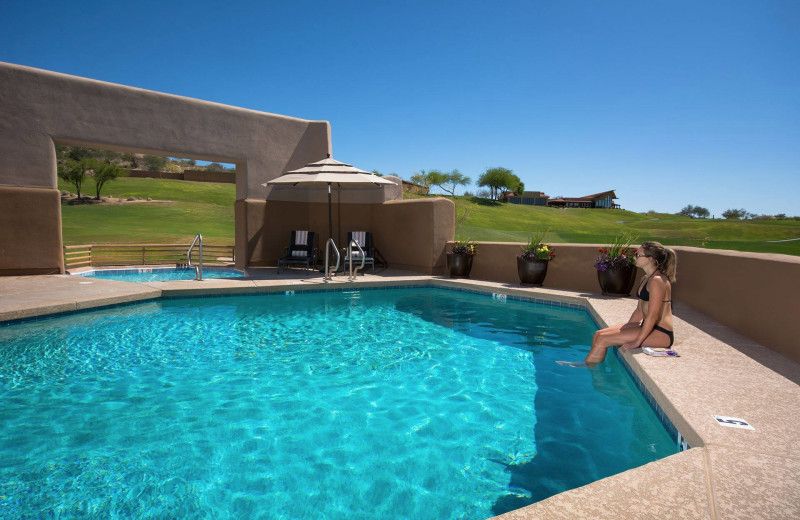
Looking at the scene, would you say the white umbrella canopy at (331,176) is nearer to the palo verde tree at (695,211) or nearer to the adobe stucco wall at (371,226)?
the adobe stucco wall at (371,226)

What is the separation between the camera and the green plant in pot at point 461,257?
9.02 metres

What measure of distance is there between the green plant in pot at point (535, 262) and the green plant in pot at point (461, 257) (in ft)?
3.99

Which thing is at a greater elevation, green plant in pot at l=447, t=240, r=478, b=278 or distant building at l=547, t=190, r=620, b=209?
distant building at l=547, t=190, r=620, b=209

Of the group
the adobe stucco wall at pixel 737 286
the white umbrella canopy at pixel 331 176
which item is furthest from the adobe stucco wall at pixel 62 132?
the adobe stucco wall at pixel 737 286

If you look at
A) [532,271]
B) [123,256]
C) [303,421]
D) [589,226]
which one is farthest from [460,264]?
[589,226]

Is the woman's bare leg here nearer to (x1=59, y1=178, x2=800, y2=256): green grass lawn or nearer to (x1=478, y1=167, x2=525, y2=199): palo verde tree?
(x1=59, y1=178, x2=800, y2=256): green grass lawn

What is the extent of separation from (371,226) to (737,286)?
8.07 metres

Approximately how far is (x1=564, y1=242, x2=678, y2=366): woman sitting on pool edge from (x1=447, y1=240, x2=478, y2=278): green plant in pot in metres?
5.15

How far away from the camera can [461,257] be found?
29.6 feet

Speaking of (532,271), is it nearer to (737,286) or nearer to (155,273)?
(737,286)

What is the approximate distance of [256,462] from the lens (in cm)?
263

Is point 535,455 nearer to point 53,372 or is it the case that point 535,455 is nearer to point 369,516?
point 369,516

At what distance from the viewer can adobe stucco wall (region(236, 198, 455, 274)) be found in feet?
31.6

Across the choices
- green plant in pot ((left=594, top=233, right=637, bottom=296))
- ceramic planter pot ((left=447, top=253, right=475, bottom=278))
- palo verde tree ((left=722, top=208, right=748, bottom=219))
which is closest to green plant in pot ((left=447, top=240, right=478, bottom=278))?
ceramic planter pot ((left=447, top=253, right=475, bottom=278))
